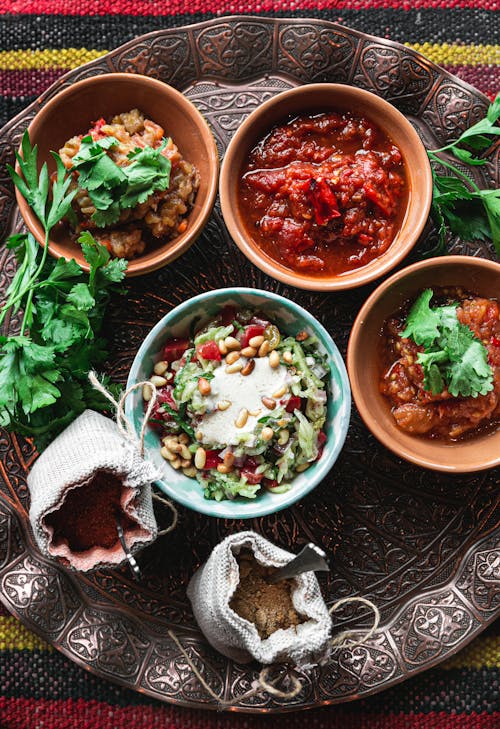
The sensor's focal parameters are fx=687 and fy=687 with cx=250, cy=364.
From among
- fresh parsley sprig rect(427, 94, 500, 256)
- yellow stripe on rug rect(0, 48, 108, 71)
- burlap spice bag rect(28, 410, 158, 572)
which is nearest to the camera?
burlap spice bag rect(28, 410, 158, 572)

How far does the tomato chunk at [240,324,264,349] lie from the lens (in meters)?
3.28

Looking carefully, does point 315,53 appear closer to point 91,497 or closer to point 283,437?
point 283,437

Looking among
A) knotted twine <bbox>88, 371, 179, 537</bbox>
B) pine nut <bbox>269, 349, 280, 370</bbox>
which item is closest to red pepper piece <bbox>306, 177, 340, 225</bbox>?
pine nut <bbox>269, 349, 280, 370</bbox>

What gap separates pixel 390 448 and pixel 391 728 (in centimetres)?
160

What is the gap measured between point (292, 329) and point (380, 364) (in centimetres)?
49

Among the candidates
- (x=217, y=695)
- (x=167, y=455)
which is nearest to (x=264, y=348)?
(x=167, y=455)

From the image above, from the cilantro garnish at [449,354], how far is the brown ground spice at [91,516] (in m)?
1.51

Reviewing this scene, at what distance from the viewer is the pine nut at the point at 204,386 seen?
10.2 ft

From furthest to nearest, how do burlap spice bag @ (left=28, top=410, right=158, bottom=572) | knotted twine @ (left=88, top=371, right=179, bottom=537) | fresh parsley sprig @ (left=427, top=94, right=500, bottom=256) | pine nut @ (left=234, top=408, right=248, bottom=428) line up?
1. fresh parsley sprig @ (left=427, top=94, right=500, bottom=256)
2. pine nut @ (left=234, top=408, right=248, bottom=428)
3. knotted twine @ (left=88, top=371, right=179, bottom=537)
4. burlap spice bag @ (left=28, top=410, right=158, bottom=572)

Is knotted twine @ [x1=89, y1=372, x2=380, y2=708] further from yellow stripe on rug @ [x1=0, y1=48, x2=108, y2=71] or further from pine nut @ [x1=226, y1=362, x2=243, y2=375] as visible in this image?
yellow stripe on rug @ [x1=0, y1=48, x2=108, y2=71]

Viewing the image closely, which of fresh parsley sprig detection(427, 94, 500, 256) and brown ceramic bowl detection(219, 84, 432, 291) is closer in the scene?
brown ceramic bowl detection(219, 84, 432, 291)

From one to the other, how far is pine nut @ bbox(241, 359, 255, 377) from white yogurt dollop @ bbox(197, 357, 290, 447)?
0.6 inches

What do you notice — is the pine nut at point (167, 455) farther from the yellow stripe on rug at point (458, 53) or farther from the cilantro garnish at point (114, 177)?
the yellow stripe on rug at point (458, 53)

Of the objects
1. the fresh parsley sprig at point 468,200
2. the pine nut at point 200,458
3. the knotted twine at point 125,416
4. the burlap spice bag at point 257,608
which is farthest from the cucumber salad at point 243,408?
the fresh parsley sprig at point 468,200
